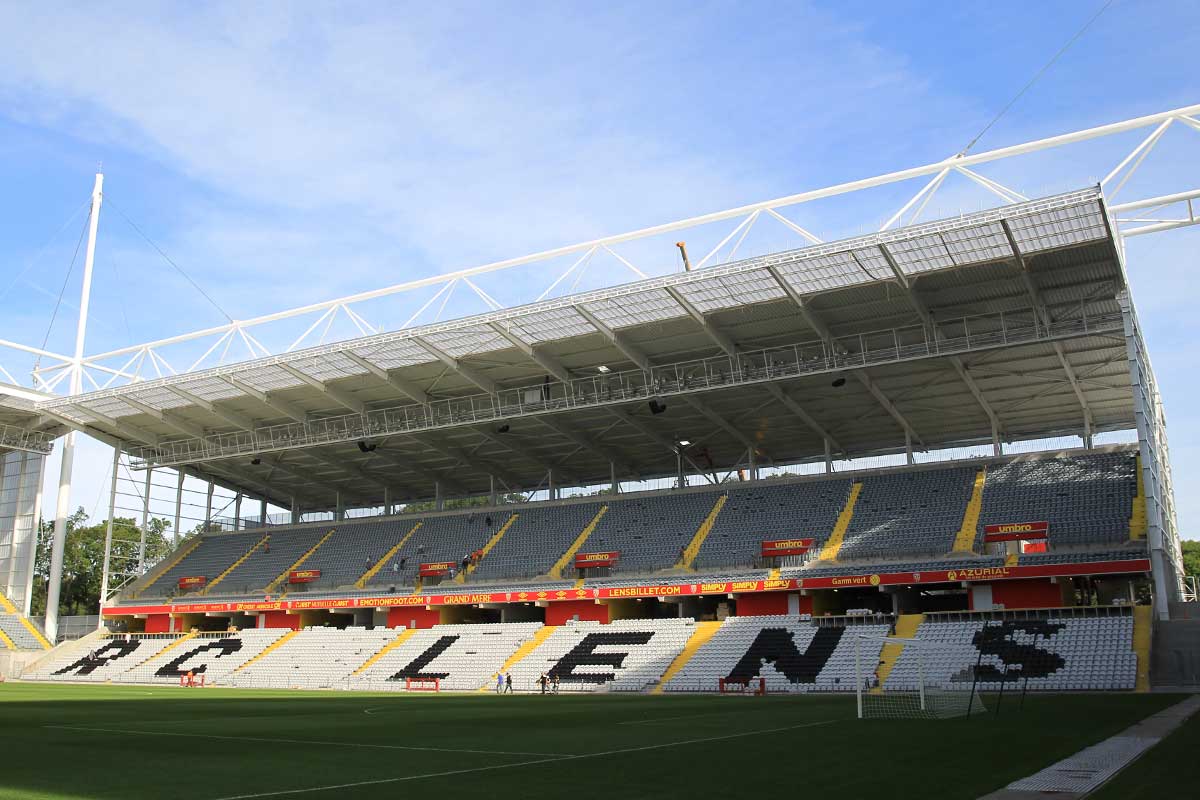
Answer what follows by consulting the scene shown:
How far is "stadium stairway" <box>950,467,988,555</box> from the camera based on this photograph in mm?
41188

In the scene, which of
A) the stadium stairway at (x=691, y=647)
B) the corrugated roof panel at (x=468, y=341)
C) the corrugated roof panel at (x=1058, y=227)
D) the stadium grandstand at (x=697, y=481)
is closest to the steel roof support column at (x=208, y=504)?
the stadium grandstand at (x=697, y=481)

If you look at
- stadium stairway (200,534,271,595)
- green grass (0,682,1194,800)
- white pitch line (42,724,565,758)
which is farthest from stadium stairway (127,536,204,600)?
white pitch line (42,724,565,758)

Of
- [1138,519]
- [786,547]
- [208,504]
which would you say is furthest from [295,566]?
[1138,519]

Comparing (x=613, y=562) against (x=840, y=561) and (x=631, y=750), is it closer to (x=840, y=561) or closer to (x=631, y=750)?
(x=840, y=561)

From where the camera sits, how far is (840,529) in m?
45.3

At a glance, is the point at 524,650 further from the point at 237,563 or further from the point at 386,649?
the point at 237,563

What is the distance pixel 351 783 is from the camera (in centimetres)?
1210

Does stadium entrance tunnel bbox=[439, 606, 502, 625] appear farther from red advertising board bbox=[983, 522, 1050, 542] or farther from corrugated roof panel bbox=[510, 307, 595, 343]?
red advertising board bbox=[983, 522, 1050, 542]

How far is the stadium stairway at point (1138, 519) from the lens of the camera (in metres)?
37.2

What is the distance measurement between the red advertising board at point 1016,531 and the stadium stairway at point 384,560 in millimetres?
32803

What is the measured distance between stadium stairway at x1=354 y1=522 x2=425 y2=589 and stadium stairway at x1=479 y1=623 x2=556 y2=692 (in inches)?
507

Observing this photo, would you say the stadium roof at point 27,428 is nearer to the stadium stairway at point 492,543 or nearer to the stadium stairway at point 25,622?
the stadium stairway at point 25,622

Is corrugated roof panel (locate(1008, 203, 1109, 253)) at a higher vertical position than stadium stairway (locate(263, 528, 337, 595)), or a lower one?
higher

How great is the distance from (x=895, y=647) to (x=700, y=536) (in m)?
14.1
